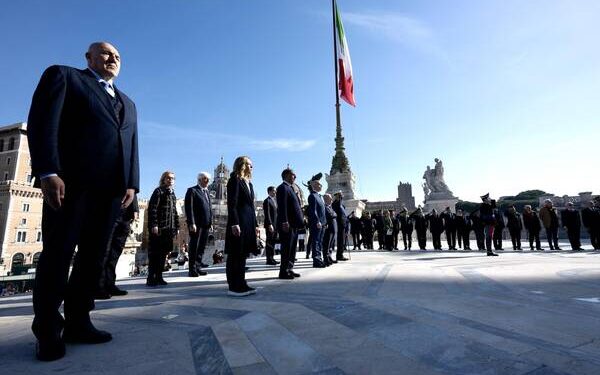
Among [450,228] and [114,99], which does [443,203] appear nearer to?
[450,228]

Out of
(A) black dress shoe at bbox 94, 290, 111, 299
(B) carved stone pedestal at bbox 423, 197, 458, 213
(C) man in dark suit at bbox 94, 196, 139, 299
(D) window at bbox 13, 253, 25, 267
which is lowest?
(D) window at bbox 13, 253, 25, 267

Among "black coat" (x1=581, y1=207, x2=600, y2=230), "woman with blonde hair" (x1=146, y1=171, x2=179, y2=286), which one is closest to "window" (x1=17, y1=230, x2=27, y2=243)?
"woman with blonde hair" (x1=146, y1=171, x2=179, y2=286)

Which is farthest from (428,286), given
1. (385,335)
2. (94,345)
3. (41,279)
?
(41,279)

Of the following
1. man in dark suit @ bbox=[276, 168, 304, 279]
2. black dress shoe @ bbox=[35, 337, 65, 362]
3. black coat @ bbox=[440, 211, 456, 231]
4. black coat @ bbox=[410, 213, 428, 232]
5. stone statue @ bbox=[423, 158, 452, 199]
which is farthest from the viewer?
stone statue @ bbox=[423, 158, 452, 199]

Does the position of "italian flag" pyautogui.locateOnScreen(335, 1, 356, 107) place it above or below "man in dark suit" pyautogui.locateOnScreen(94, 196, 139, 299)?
above

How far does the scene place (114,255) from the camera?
191 inches

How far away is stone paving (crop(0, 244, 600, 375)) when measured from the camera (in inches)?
64.5

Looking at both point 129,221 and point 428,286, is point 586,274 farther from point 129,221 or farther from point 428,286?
point 129,221

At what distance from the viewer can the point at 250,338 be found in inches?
83.5

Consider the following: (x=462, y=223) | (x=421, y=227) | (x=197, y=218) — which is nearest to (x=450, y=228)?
(x=462, y=223)

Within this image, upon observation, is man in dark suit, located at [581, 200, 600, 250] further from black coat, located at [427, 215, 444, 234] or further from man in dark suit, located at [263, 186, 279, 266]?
man in dark suit, located at [263, 186, 279, 266]

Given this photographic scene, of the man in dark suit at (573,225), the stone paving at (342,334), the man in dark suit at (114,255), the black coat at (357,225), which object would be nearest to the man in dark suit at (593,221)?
the man in dark suit at (573,225)

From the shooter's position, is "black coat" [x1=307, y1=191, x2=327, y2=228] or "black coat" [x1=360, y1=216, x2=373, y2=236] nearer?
"black coat" [x1=307, y1=191, x2=327, y2=228]

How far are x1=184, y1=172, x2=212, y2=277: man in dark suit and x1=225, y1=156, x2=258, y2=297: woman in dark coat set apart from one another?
2.32m
